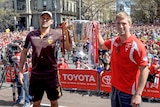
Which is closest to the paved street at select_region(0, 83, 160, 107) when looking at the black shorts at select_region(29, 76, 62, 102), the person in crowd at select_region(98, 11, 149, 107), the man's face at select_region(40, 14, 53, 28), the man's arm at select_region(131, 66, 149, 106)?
the black shorts at select_region(29, 76, 62, 102)

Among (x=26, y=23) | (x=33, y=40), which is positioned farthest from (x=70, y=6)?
(x=33, y=40)

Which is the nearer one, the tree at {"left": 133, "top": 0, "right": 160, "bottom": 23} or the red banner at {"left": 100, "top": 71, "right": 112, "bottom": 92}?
the red banner at {"left": 100, "top": 71, "right": 112, "bottom": 92}

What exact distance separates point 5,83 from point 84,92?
107 inches

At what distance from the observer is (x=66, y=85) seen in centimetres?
888

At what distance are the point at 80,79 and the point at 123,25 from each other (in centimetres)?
546

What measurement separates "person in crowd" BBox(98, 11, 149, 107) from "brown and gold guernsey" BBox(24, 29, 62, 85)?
107 cm

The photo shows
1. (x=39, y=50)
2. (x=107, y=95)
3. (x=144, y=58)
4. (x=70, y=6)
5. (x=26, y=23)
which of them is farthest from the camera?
(x=70, y=6)

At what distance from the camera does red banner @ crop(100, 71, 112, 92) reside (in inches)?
327

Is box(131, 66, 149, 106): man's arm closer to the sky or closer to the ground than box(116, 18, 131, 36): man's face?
closer to the ground

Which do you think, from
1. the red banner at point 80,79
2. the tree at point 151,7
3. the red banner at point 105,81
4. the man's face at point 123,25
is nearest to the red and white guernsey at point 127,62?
the man's face at point 123,25

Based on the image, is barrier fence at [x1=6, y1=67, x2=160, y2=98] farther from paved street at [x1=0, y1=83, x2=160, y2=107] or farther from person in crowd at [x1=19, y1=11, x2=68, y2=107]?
person in crowd at [x1=19, y1=11, x2=68, y2=107]

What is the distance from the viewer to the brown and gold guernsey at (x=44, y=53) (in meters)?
4.26

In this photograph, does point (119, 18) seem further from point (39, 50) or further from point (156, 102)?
point (156, 102)

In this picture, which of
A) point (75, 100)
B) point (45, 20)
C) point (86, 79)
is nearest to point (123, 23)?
point (45, 20)
